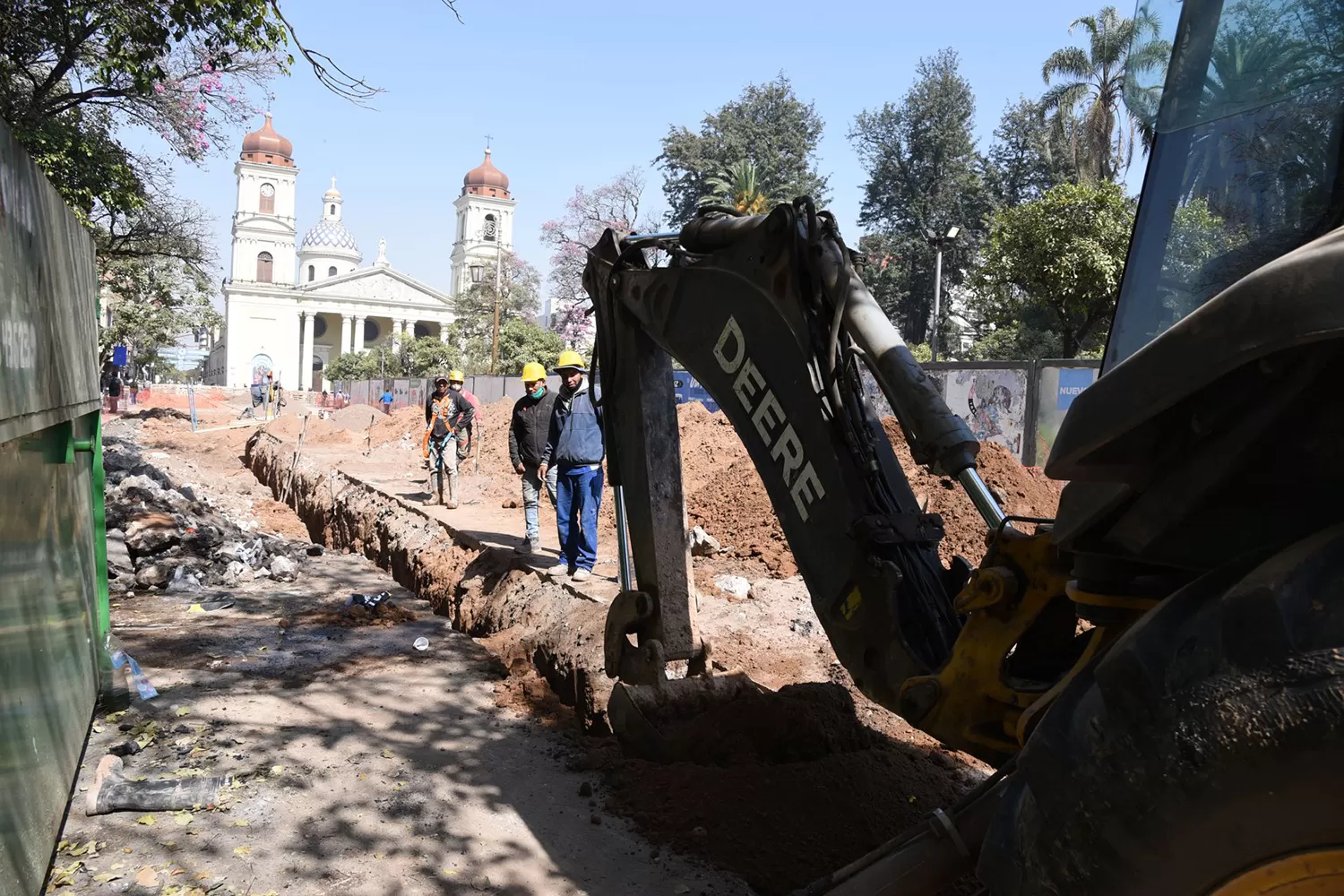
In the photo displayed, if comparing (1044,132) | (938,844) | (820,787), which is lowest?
(820,787)

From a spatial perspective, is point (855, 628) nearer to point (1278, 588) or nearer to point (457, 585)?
point (1278, 588)

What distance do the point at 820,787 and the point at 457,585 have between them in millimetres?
5461

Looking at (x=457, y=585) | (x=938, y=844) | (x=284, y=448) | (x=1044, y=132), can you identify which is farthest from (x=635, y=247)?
(x=1044, y=132)

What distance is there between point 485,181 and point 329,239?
20.4 m

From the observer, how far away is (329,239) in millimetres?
99812

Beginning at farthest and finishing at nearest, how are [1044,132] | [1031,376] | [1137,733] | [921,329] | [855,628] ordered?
[921,329] < [1044,132] < [1031,376] < [855,628] < [1137,733]

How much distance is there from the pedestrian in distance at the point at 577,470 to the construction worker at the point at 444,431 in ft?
16.3

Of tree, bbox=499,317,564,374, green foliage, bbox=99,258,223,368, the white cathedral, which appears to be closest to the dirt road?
green foliage, bbox=99,258,223,368

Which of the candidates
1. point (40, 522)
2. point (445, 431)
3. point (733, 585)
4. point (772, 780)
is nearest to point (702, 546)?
point (733, 585)

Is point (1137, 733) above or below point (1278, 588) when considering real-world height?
below

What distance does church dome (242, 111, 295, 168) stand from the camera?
91.9 m

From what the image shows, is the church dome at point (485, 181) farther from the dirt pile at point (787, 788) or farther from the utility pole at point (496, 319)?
the dirt pile at point (787, 788)

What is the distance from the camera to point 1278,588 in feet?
4.60

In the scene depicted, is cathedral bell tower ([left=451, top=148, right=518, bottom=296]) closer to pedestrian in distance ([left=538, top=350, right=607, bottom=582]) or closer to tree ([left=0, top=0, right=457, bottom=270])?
tree ([left=0, top=0, right=457, bottom=270])
